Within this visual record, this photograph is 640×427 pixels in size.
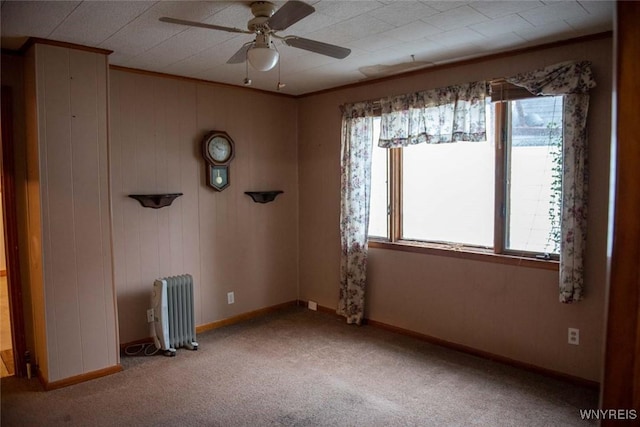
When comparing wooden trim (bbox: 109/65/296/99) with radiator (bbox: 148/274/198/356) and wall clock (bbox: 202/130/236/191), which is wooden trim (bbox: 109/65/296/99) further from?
radiator (bbox: 148/274/198/356)

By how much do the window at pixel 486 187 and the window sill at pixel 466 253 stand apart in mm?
50

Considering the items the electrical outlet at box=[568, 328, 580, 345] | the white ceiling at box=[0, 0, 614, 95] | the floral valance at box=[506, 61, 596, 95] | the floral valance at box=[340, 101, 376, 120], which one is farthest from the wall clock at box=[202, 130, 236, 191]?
the electrical outlet at box=[568, 328, 580, 345]

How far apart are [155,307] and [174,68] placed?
200cm

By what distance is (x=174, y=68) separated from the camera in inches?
143

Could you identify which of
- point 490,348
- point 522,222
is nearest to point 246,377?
point 490,348

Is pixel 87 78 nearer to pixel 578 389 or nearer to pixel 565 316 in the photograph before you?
pixel 565 316

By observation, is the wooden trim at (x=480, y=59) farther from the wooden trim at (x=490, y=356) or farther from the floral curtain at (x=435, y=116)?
the wooden trim at (x=490, y=356)

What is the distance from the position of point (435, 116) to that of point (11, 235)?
341 cm

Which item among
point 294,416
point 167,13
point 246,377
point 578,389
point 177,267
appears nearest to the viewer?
point 167,13

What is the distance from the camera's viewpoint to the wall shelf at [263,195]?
14.8 ft

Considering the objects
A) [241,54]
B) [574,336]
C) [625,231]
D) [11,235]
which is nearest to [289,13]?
[241,54]

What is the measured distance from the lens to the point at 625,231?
68 cm

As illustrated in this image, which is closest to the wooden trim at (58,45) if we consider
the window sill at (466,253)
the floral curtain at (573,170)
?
the window sill at (466,253)

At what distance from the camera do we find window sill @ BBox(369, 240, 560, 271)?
3.17 metres
